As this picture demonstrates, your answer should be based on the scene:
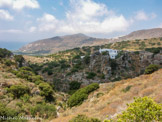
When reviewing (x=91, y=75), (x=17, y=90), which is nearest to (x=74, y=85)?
(x=91, y=75)

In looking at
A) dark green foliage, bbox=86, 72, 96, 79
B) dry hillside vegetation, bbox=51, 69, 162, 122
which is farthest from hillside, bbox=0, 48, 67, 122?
dark green foliage, bbox=86, 72, 96, 79

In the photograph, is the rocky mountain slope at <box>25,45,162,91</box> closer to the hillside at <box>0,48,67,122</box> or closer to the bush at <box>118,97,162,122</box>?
the hillside at <box>0,48,67,122</box>

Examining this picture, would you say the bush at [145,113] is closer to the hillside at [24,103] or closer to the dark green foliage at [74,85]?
the hillside at [24,103]

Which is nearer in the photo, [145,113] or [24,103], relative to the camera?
[145,113]

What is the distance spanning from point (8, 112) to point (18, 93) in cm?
740

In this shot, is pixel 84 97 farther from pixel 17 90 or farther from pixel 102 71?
pixel 102 71

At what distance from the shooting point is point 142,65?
46688 millimetres

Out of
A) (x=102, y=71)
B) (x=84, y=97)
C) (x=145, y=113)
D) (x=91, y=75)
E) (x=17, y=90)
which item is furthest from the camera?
(x=102, y=71)

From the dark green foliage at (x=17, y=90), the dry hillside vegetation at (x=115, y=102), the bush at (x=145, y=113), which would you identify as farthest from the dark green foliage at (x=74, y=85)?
the bush at (x=145, y=113)

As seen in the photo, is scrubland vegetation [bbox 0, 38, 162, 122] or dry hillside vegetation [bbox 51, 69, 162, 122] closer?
scrubland vegetation [bbox 0, 38, 162, 122]

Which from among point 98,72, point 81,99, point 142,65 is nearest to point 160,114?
point 81,99

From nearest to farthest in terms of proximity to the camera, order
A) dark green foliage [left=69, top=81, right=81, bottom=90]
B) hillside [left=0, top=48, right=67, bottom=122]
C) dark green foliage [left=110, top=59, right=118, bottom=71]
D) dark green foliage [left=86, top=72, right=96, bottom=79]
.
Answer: hillside [left=0, top=48, right=67, bottom=122] < dark green foliage [left=69, top=81, right=81, bottom=90] < dark green foliage [left=86, top=72, right=96, bottom=79] < dark green foliage [left=110, top=59, right=118, bottom=71]

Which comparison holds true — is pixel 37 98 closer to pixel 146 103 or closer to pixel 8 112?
pixel 8 112

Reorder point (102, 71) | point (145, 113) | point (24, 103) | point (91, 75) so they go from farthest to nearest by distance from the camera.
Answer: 1. point (102, 71)
2. point (91, 75)
3. point (24, 103)
4. point (145, 113)
